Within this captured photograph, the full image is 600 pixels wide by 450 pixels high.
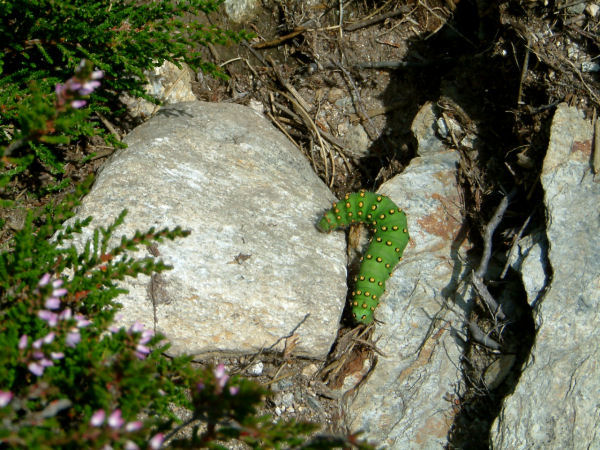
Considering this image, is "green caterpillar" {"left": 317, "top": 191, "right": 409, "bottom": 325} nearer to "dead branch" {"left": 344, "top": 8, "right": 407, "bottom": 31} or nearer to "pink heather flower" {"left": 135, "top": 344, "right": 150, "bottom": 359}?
"pink heather flower" {"left": 135, "top": 344, "right": 150, "bottom": 359}

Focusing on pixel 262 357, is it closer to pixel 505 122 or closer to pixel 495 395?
pixel 495 395

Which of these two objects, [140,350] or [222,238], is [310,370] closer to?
[222,238]

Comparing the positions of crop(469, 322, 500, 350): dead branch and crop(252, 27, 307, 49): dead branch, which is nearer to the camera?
crop(469, 322, 500, 350): dead branch

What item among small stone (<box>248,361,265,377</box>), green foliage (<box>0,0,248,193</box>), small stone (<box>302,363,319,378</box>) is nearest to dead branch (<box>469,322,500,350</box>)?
small stone (<box>302,363,319,378</box>)

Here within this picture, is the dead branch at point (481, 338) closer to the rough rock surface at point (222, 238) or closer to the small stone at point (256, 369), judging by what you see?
the rough rock surface at point (222, 238)

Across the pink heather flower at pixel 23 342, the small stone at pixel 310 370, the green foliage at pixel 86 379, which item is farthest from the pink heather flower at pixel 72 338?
the small stone at pixel 310 370

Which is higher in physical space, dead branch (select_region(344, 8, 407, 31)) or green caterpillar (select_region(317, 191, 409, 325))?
dead branch (select_region(344, 8, 407, 31))

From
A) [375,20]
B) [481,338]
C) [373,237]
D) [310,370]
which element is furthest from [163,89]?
[481,338]
